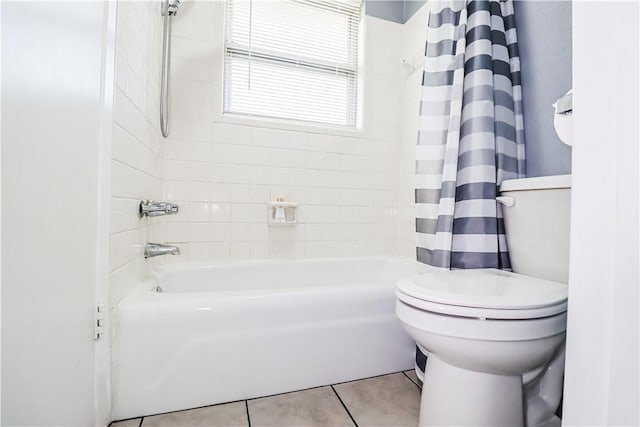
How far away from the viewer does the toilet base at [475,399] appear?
0.81m

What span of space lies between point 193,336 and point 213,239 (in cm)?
77

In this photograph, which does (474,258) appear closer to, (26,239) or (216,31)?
Answer: (26,239)

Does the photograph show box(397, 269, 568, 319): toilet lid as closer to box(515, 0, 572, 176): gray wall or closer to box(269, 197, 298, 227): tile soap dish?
box(515, 0, 572, 176): gray wall

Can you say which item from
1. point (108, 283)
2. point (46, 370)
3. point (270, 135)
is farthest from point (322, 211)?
point (46, 370)

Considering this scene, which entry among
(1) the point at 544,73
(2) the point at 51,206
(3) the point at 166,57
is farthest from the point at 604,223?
(3) the point at 166,57

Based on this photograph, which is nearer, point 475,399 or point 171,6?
point 475,399

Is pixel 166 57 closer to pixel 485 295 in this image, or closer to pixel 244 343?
pixel 244 343

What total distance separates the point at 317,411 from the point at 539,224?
99 cm

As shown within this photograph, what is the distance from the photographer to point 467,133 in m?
1.23

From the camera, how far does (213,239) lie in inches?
66.8

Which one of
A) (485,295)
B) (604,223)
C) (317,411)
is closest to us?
(604,223)

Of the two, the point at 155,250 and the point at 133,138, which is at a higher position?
the point at 133,138

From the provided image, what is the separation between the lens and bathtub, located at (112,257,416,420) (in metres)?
0.96

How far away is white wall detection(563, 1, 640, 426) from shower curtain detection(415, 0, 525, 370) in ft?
2.26
